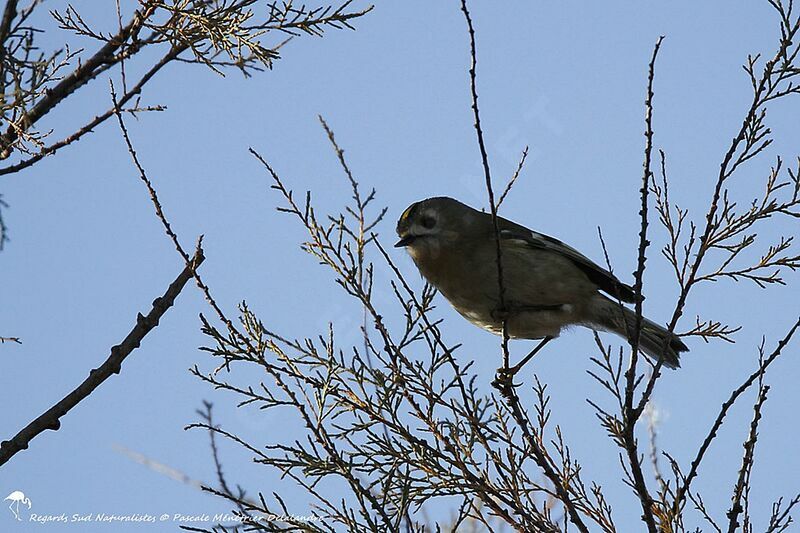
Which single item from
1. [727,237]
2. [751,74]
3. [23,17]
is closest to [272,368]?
[23,17]

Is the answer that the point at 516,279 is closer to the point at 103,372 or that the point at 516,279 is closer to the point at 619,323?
the point at 619,323

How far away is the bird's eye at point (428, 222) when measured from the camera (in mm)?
5539

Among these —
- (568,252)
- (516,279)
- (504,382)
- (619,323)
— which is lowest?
(504,382)

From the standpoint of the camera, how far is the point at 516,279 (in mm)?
5219

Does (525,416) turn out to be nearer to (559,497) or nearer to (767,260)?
(559,497)

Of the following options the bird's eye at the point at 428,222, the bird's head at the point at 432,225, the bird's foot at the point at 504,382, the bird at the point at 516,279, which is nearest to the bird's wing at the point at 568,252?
the bird at the point at 516,279

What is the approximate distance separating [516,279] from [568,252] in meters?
0.53

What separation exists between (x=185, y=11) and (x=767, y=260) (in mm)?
2792

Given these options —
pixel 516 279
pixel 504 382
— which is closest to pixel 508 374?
pixel 504 382

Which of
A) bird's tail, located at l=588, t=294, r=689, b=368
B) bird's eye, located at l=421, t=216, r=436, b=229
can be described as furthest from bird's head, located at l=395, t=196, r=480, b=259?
bird's tail, located at l=588, t=294, r=689, b=368

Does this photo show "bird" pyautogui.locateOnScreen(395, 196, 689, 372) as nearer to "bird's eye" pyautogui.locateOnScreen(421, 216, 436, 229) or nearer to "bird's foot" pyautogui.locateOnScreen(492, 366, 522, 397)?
"bird's eye" pyautogui.locateOnScreen(421, 216, 436, 229)

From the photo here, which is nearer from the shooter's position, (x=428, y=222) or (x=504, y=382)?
(x=504, y=382)

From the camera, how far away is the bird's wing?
553 cm

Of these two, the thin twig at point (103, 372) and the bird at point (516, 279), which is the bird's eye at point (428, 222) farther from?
the thin twig at point (103, 372)
